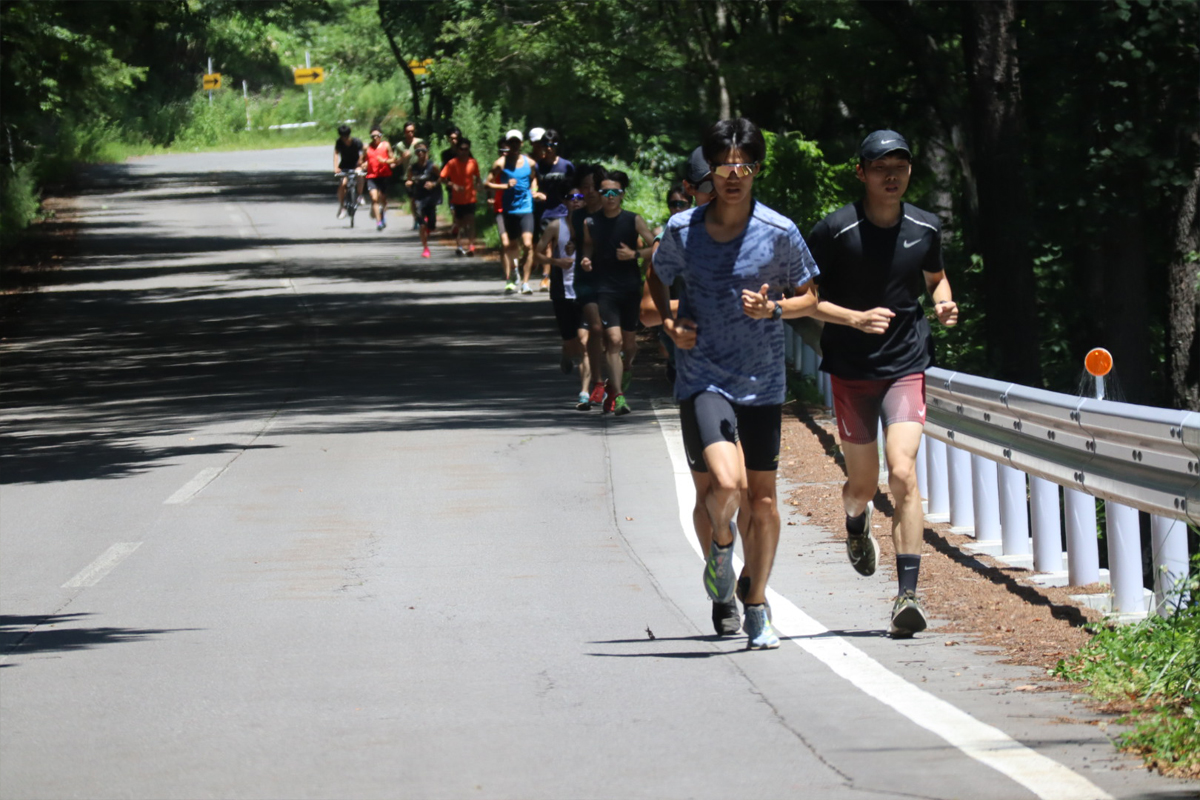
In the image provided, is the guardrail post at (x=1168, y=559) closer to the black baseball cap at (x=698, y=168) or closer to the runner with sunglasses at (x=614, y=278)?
the black baseball cap at (x=698, y=168)

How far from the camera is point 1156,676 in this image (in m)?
6.37

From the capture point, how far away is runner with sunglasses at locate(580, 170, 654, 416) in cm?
1479

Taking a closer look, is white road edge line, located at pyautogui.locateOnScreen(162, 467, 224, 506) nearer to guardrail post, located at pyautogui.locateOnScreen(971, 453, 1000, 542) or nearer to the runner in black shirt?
guardrail post, located at pyautogui.locateOnScreen(971, 453, 1000, 542)

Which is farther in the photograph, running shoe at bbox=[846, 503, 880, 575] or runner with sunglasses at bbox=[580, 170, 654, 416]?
runner with sunglasses at bbox=[580, 170, 654, 416]

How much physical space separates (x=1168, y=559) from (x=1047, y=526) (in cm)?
144

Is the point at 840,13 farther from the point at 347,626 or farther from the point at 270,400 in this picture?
the point at 347,626

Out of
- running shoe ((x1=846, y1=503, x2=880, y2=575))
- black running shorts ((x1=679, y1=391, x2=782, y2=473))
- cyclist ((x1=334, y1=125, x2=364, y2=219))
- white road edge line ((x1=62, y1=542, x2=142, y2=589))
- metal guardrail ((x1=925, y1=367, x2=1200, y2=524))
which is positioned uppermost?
cyclist ((x1=334, y1=125, x2=364, y2=219))

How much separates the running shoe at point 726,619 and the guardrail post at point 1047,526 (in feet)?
6.24

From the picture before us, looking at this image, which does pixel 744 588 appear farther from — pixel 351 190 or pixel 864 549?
pixel 351 190

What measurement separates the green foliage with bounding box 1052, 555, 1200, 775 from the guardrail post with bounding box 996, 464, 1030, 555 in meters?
2.20

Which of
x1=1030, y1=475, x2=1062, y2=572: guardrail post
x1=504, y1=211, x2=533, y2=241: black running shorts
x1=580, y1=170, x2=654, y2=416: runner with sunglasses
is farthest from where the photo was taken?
x1=504, y1=211, x2=533, y2=241: black running shorts

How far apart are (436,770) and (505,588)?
3634 millimetres

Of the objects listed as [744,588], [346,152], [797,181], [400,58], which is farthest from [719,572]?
[400,58]

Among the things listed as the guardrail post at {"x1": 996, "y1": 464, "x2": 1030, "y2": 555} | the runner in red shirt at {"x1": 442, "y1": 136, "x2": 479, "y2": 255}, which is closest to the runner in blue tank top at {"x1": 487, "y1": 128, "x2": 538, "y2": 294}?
the runner in red shirt at {"x1": 442, "y1": 136, "x2": 479, "y2": 255}
